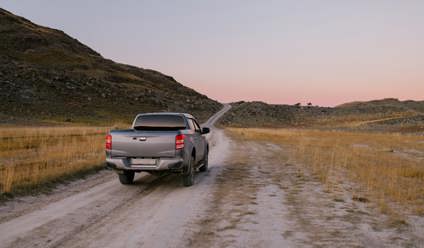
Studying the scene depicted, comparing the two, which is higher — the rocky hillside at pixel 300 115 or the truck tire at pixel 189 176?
the rocky hillside at pixel 300 115

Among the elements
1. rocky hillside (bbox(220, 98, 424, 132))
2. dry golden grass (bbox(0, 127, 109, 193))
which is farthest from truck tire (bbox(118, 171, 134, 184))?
rocky hillside (bbox(220, 98, 424, 132))

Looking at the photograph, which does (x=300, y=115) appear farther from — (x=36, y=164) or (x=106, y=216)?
(x=106, y=216)

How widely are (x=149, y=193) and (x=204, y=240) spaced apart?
14.2ft

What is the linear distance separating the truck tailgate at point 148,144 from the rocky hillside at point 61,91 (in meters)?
48.8

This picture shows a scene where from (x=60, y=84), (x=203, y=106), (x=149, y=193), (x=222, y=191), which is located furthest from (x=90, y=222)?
(x=203, y=106)

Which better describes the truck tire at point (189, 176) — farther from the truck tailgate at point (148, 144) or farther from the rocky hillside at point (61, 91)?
the rocky hillside at point (61, 91)

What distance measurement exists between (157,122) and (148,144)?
2308 millimetres

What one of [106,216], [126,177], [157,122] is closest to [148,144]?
[126,177]

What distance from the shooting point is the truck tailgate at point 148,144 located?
10.3m

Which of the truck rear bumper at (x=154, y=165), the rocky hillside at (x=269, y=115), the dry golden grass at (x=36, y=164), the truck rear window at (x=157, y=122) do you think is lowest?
the dry golden grass at (x=36, y=164)

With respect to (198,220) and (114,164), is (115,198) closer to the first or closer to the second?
(114,164)

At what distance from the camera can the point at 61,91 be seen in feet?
277

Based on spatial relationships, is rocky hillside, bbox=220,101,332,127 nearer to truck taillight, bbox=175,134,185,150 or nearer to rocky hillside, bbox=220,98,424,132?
rocky hillside, bbox=220,98,424,132

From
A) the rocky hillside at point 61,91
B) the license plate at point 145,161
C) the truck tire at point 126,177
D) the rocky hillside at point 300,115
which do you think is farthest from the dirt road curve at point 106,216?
Answer: the rocky hillside at point 300,115
